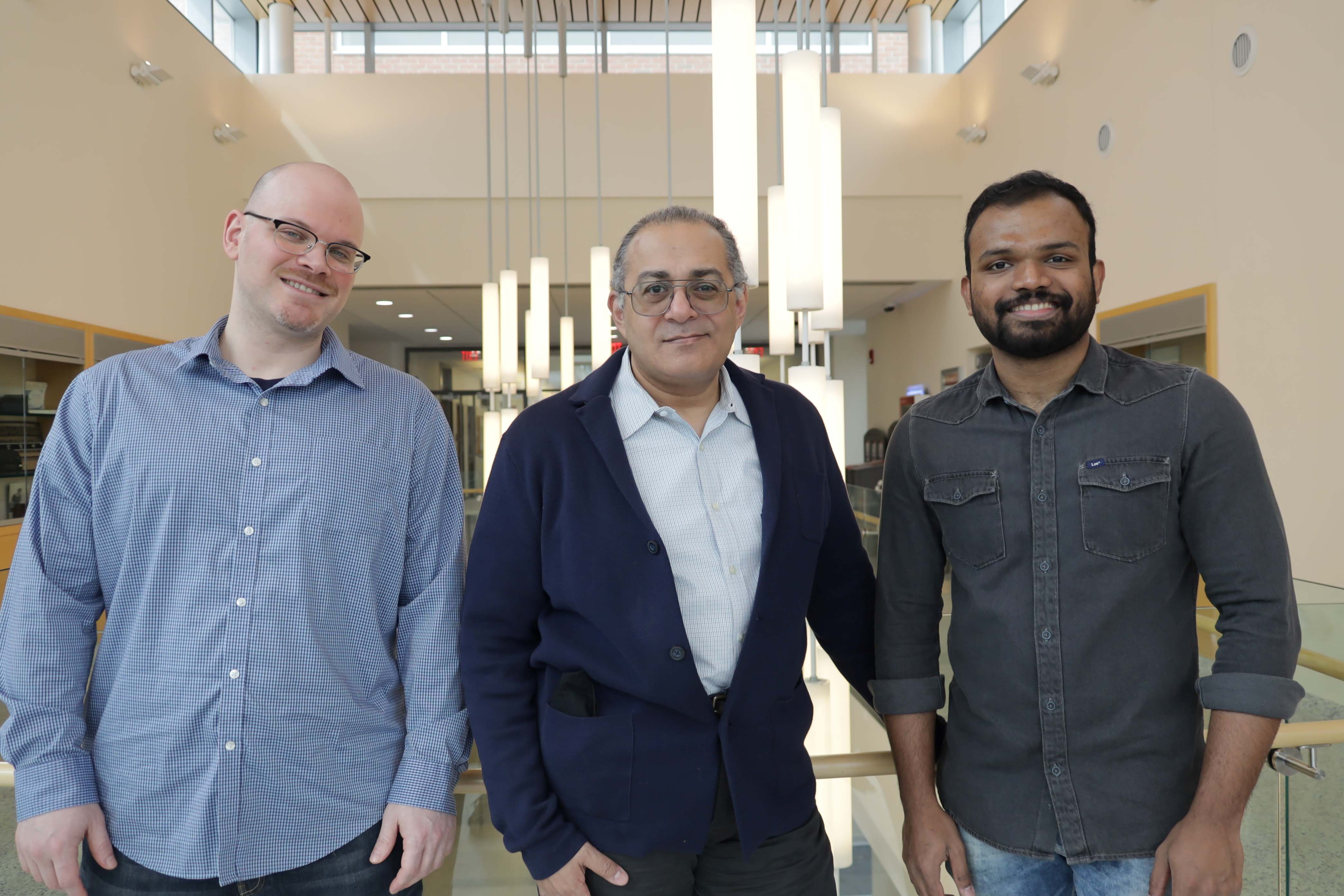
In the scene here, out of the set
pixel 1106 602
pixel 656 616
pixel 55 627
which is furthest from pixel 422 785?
pixel 1106 602

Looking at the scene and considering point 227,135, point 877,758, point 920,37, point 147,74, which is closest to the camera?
point 877,758

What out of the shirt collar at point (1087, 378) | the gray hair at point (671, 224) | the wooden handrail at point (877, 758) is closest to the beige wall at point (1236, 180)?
the wooden handrail at point (877, 758)

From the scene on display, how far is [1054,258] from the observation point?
147 cm

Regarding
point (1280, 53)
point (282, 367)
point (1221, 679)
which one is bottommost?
point (1221, 679)

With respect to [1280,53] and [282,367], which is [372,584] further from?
[1280,53]

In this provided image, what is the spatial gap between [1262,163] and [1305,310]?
1084mm

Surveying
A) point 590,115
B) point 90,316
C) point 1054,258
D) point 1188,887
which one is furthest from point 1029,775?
point 590,115

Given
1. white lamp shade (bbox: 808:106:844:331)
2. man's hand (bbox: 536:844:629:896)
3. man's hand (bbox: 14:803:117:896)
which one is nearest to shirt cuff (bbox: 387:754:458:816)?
man's hand (bbox: 536:844:629:896)

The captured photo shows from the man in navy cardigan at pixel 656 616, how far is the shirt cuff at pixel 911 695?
139 millimetres

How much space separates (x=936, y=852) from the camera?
1.50 m

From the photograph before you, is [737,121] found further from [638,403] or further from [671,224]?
[638,403]

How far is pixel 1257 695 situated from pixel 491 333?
223 inches

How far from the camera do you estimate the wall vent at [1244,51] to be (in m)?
5.96

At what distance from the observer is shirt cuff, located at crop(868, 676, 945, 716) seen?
156cm
